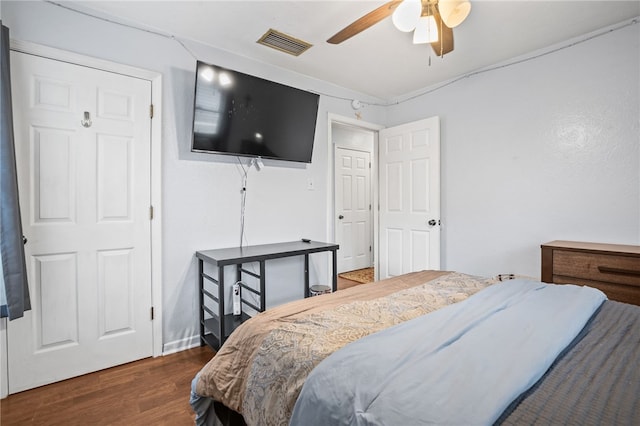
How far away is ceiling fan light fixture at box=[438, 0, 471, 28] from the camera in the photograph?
1.65 meters

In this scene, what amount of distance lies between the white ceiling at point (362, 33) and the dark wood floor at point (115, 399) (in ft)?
8.29

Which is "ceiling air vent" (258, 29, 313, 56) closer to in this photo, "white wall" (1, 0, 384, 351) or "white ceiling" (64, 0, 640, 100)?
"white ceiling" (64, 0, 640, 100)

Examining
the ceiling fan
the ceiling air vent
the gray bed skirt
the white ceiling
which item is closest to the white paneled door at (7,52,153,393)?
the white ceiling

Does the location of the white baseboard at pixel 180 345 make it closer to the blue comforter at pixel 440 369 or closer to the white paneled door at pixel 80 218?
the white paneled door at pixel 80 218

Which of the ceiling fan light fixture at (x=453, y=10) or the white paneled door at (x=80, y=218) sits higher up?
the ceiling fan light fixture at (x=453, y=10)

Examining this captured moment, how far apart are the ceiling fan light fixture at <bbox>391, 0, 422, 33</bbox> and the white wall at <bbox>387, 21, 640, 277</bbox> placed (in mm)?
1811

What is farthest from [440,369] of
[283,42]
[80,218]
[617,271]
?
[283,42]

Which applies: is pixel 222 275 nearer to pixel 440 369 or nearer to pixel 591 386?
pixel 440 369

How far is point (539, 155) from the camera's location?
9.20 ft

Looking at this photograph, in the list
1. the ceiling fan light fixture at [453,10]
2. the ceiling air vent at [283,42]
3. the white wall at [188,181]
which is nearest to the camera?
the ceiling fan light fixture at [453,10]

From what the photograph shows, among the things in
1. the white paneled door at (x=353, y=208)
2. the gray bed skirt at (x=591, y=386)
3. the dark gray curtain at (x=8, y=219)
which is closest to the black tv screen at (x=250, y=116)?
the dark gray curtain at (x=8, y=219)

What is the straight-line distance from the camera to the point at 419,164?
11.8ft

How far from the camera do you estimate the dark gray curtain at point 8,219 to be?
169 cm

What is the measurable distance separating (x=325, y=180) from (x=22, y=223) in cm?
252
